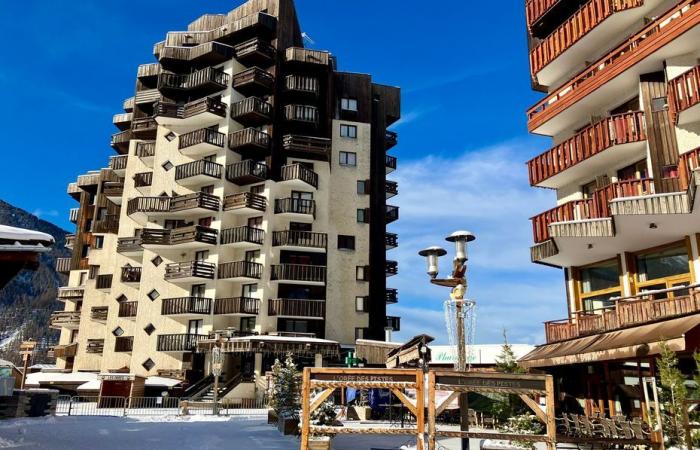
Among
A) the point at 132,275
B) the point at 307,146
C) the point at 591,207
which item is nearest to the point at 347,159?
the point at 307,146

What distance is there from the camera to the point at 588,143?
66.9ft

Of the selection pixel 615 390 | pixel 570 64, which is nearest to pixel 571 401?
pixel 615 390

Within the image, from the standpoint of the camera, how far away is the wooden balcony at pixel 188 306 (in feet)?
126

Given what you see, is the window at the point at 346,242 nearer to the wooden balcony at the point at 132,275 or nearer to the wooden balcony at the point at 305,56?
the wooden balcony at the point at 305,56

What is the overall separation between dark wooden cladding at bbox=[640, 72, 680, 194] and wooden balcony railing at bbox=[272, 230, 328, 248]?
25.5 m

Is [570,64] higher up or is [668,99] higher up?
[570,64]

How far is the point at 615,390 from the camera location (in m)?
18.6

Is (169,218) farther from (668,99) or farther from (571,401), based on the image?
(668,99)

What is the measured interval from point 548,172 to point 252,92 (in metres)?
27.5

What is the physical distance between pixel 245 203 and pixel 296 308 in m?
8.32

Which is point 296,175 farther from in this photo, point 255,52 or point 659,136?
point 659,136

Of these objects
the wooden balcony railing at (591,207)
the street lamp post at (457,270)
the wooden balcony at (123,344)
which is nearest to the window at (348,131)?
the wooden balcony at (123,344)

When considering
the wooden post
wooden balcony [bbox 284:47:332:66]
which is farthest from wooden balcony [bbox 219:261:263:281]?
the wooden post

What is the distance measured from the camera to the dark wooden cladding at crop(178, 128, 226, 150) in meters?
41.2
